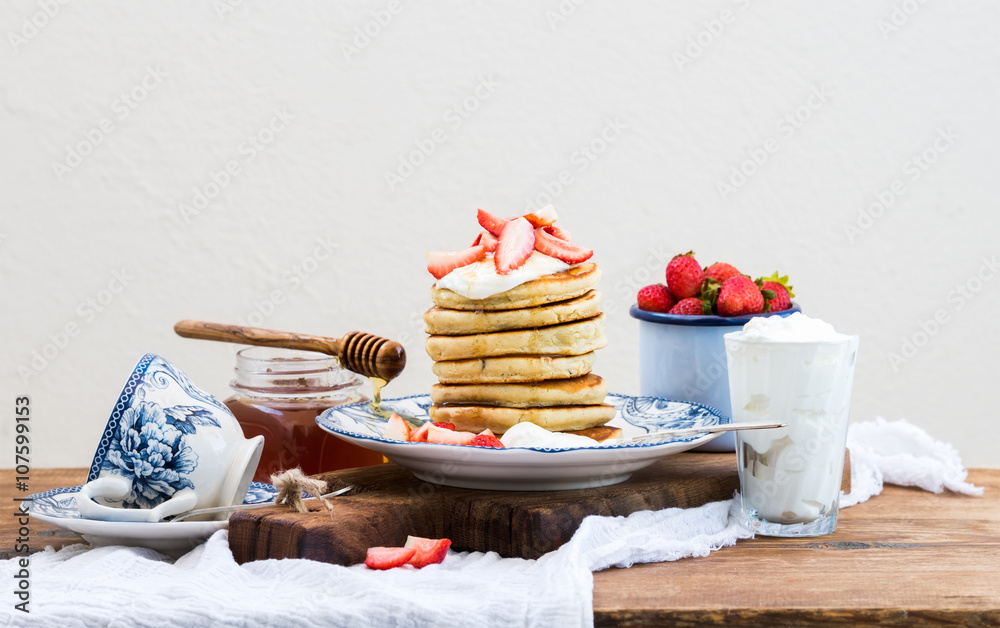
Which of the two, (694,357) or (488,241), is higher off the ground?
(488,241)

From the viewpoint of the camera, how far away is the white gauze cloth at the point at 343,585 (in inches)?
36.4

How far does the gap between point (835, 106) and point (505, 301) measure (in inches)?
87.3

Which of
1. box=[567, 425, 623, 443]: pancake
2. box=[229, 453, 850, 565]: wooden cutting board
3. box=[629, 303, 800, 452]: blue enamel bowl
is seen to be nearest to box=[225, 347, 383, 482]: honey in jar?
box=[229, 453, 850, 565]: wooden cutting board

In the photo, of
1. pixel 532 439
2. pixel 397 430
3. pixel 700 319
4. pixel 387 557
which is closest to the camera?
pixel 387 557

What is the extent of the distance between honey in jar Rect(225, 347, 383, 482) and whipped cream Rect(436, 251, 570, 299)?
11.9 inches

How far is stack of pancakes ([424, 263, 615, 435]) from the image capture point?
4.43 ft

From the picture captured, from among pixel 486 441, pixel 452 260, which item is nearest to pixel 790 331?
pixel 486 441

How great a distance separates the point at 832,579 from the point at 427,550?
0.48m

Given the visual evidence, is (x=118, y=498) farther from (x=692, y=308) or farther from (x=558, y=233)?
(x=692, y=308)

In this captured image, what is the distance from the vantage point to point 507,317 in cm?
135

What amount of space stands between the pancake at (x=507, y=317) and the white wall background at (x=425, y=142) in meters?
1.71

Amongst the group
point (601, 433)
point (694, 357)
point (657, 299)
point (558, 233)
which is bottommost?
point (601, 433)

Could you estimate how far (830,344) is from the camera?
45.3 inches

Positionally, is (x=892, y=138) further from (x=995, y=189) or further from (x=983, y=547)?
(x=983, y=547)
